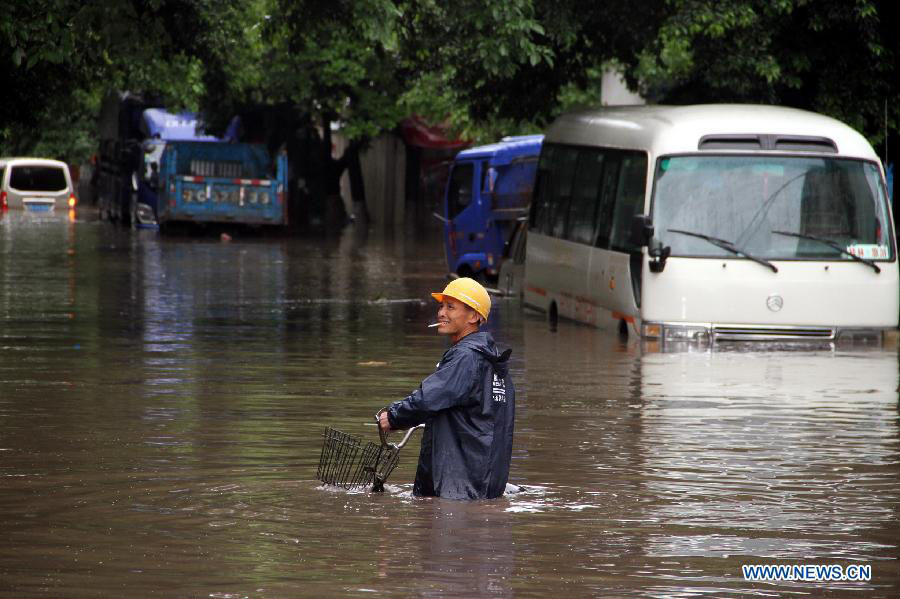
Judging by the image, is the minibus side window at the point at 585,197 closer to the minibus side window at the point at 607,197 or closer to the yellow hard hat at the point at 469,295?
the minibus side window at the point at 607,197

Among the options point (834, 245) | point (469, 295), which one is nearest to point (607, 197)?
point (834, 245)

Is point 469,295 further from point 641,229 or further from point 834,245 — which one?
point 834,245

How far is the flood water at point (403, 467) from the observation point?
7.89 meters

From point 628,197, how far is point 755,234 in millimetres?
1618

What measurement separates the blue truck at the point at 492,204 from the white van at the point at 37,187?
24.2 metres

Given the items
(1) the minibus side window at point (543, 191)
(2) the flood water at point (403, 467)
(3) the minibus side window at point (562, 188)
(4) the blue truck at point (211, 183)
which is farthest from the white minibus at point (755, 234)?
(4) the blue truck at point (211, 183)

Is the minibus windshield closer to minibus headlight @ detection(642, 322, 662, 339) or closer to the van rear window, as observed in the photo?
minibus headlight @ detection(642, 322, 662, 339)

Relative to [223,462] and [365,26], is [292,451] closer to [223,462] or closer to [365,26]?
[223,462]

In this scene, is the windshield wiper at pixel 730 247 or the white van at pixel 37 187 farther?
the white van at pixel 37 187

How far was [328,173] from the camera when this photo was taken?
56.2 meters

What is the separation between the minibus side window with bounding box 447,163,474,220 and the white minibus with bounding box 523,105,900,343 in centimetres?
1161

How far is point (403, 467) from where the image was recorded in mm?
10953

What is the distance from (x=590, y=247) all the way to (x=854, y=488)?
10538 mm

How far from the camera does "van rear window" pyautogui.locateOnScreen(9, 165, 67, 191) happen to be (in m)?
52.3
